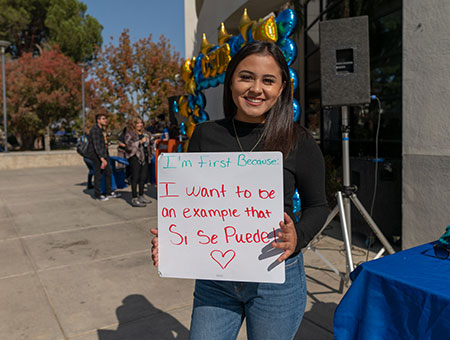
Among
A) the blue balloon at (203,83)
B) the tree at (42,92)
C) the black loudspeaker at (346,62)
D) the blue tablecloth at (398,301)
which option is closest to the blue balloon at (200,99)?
the blue balloon at (203,83)

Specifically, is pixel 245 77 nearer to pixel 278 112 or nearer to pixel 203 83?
pixel 278 112

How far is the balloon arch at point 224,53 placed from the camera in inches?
200

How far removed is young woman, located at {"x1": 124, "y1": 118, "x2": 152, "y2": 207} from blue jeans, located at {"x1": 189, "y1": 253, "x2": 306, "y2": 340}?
6717mm

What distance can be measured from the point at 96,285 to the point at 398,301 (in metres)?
3.25

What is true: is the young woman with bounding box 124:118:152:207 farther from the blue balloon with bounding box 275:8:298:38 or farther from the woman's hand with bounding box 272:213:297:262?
the woman's hand with bounding box 272:213:297:262

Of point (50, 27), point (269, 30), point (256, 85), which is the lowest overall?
point (256, 85)

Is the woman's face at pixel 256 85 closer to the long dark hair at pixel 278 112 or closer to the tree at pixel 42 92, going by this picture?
the long dark hair at pixel 278 112

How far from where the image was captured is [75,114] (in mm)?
25938

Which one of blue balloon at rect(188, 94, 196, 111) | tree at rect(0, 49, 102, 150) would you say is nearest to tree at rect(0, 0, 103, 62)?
tree at rect(0, 49, 102, 150)

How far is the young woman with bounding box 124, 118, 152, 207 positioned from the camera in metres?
8.02

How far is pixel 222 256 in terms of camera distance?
1.45 metres

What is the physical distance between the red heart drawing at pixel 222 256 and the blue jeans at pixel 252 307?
0.35 ft

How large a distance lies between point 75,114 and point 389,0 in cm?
2374

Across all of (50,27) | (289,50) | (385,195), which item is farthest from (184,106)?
(50,27)
